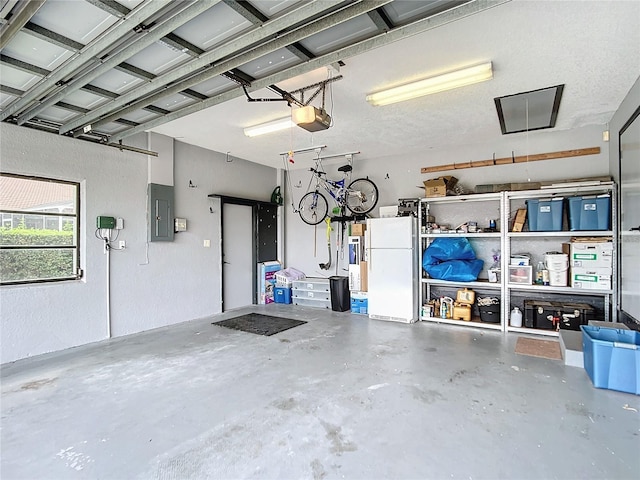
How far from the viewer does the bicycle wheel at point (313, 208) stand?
7145mm

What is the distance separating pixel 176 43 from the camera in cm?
245

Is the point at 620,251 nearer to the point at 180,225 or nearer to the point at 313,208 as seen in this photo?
the point at 313,208

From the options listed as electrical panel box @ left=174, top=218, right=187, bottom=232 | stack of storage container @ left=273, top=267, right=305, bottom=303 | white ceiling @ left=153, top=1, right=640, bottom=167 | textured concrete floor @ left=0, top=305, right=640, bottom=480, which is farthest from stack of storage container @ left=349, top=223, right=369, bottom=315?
electrical panel box @ left=174, top=218, right=187, bottom=232

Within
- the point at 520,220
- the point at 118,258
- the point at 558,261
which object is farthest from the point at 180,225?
the point at 558,261

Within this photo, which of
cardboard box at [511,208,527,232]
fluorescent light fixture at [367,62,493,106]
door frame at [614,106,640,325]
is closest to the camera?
fluorescent light fixture at [367,62,493,106]

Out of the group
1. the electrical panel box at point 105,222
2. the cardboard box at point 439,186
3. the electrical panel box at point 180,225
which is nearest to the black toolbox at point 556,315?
the cardboard box at point 439,186

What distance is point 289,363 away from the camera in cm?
366

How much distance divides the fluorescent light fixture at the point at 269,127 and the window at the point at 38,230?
7.90 feet

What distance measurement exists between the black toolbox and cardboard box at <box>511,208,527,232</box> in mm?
1087

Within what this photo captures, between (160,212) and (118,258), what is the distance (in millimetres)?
906

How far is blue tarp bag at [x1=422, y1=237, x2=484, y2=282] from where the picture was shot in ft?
17.4

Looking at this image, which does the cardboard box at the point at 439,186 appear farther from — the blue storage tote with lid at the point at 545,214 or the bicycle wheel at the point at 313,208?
the bicycle wheel at the point at 313,208

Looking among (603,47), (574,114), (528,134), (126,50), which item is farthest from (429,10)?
(528,134)

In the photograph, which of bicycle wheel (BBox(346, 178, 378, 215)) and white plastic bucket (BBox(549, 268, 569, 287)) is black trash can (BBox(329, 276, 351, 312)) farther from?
white plastic bucket (BBox(549, 268, 569, 287))
